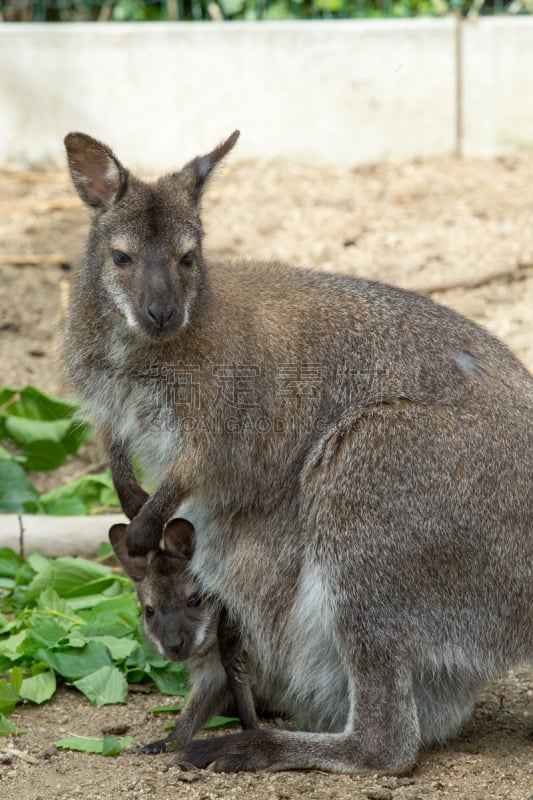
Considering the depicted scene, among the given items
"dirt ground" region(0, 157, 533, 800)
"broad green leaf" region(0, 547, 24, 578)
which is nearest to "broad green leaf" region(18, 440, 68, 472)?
"dirt ground" region(0, 157, 533, 800)

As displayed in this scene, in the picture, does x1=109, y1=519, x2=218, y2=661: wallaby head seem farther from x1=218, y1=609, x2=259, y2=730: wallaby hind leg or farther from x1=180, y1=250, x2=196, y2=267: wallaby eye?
x1=180, y1=250, x2=196, y2=267: wallaby eye

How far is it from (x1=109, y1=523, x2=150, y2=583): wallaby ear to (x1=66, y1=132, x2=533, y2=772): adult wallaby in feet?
0.43

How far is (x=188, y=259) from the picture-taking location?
464 cm

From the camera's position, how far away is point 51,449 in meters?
6.72

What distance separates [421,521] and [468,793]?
920 millimetres

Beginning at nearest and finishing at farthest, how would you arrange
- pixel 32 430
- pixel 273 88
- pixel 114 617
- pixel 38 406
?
pixel 114 617 < pixel 32 430 < pixel 38 406 < pixel 273 88

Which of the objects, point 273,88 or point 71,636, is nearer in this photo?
point 71,636

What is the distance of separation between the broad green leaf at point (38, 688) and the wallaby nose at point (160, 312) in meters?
1.56

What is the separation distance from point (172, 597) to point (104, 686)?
57 cm

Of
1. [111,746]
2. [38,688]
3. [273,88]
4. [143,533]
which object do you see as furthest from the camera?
[273,88]

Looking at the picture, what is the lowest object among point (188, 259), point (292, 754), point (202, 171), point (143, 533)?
point (292, 754)

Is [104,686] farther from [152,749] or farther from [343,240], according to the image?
[343,240]

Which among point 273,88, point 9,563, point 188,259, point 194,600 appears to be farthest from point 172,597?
point 273,88

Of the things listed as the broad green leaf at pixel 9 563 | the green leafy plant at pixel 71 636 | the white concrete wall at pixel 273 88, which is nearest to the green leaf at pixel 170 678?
the green leafy plant at pixel 71 636
